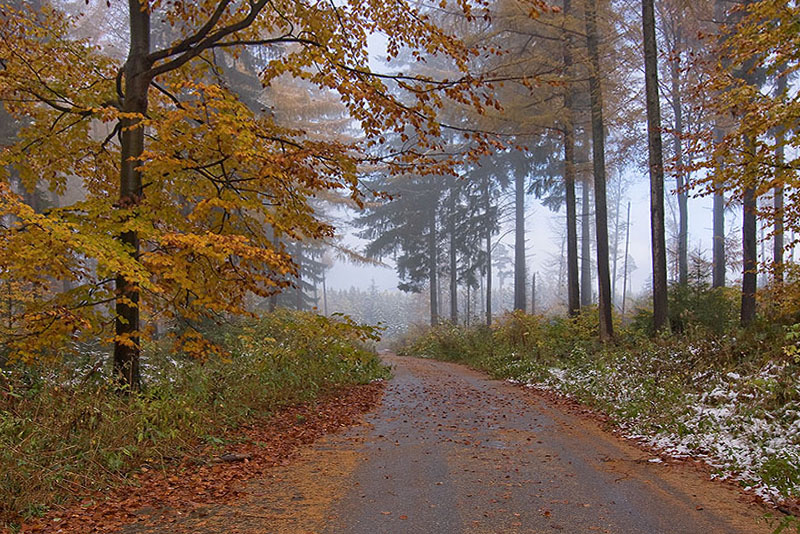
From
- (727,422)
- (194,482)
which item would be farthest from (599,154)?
(194,482)

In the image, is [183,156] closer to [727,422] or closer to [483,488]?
[483,488]

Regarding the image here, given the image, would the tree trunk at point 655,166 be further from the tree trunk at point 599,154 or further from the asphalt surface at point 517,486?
the asphalt surface at point 517,486

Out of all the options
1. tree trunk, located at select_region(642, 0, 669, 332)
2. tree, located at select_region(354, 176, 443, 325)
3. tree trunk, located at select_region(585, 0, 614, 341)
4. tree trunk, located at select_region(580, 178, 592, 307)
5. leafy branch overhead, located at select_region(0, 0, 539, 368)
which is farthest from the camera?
tree, located at select_region(354, 176, 443, 325)

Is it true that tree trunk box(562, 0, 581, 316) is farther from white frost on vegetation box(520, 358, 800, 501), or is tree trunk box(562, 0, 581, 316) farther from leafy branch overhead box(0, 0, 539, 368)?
leafy branch overhead box(0, 0, 539, 368)

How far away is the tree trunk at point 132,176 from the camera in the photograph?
6669mm

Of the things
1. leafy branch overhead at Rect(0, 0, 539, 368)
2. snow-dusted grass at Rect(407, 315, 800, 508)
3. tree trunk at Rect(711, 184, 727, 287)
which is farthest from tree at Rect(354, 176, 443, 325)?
leafy branch overhead at Rect(0, 0, 539, 368)

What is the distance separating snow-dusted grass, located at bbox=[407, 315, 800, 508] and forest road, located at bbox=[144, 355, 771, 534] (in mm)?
474

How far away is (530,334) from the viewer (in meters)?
15.7

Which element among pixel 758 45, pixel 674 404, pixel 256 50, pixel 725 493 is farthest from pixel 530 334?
pixel 256 50

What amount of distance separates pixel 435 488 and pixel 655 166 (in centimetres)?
941

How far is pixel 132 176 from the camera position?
7.01 metres

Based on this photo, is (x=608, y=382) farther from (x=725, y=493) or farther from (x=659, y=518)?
(x=659, y=518)

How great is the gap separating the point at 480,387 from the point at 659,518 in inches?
307

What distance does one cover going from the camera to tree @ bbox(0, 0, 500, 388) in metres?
5.91
